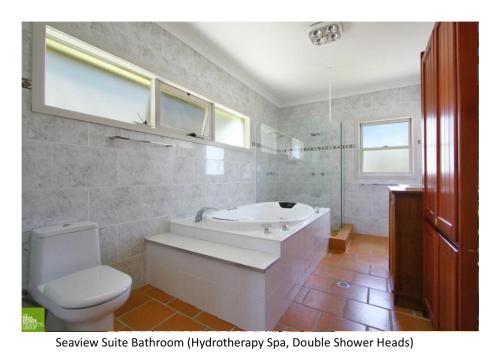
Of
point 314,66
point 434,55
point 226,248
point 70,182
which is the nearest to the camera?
point 434,55

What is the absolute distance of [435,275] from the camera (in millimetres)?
1197

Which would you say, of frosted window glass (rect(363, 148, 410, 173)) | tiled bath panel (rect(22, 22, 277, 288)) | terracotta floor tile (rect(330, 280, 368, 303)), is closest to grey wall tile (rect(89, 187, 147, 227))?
tiled bath panel (rect(22, 22, 277, 288))

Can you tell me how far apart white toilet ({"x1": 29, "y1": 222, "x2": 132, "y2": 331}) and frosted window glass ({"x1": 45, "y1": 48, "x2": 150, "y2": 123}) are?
0.93m

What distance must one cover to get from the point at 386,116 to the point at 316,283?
308 cm

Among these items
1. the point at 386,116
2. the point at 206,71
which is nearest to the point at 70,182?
the point at 206,71

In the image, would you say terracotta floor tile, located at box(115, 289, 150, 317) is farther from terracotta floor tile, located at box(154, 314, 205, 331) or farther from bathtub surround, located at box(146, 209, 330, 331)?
terracotta floor tile, located at box(154, 314, 205, 331)

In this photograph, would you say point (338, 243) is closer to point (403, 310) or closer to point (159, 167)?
point (403, 310)

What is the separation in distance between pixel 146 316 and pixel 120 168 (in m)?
1.17

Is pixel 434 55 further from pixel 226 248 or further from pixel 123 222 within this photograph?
pixel 123 222

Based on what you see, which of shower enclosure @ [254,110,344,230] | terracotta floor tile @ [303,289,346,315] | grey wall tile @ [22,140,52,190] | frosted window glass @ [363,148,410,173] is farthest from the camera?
shower enclosure @ [254,110,344,230]

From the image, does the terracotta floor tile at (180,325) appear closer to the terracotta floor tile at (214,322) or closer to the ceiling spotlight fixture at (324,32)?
the terracotta floor tile at (214,322)

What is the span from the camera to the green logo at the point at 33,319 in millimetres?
1094

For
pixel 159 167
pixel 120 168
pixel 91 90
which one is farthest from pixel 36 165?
pixel 159 167

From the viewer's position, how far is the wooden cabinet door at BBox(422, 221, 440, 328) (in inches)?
46.6
